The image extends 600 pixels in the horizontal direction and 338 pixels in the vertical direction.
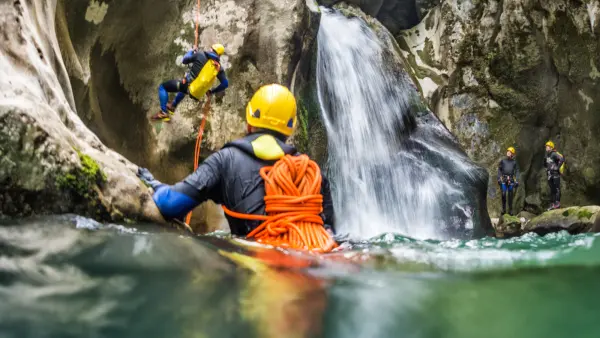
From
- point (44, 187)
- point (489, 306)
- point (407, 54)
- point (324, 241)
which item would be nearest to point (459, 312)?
point (489, 306)

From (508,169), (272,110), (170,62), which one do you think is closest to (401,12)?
(508,169)

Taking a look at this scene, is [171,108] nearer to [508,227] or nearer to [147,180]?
[147,180]

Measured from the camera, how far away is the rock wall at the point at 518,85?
1417cm

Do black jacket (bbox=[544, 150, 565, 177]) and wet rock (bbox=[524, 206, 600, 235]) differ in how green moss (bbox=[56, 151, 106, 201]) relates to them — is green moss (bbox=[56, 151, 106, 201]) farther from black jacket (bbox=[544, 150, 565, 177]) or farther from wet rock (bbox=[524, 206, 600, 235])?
black jacket (bbox=[544, 150, 565, 177])

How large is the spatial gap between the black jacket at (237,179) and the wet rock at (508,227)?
9817 millimetres

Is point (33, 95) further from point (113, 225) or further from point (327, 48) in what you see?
point (327, 48)

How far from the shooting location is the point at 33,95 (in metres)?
3.12

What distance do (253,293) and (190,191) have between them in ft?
5.39

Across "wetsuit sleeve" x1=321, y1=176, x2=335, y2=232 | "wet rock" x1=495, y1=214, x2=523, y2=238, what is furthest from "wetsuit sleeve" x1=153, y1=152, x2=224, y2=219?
"wet rock" x1=495, y1=214, x2=523, y2=238

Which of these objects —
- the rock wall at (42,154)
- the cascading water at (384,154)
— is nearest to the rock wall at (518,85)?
the cascading water at (384,154)

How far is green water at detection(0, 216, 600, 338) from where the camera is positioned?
1661 millimetres

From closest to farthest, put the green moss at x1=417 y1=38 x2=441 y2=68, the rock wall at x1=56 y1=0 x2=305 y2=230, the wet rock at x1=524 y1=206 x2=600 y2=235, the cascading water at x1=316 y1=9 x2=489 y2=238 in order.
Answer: the rock wall at x1=56 y1=0 x2=305 y2=230
the cascading water at x1=316 y1=9 x2=489 y2=238
the wet rock at x1=524 y1=206 x2=600 y2=235
the green moss at x1=417 y1=38 x2=441 y2=68

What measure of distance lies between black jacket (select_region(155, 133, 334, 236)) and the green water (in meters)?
0.87

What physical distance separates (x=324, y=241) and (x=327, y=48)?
8.75m
